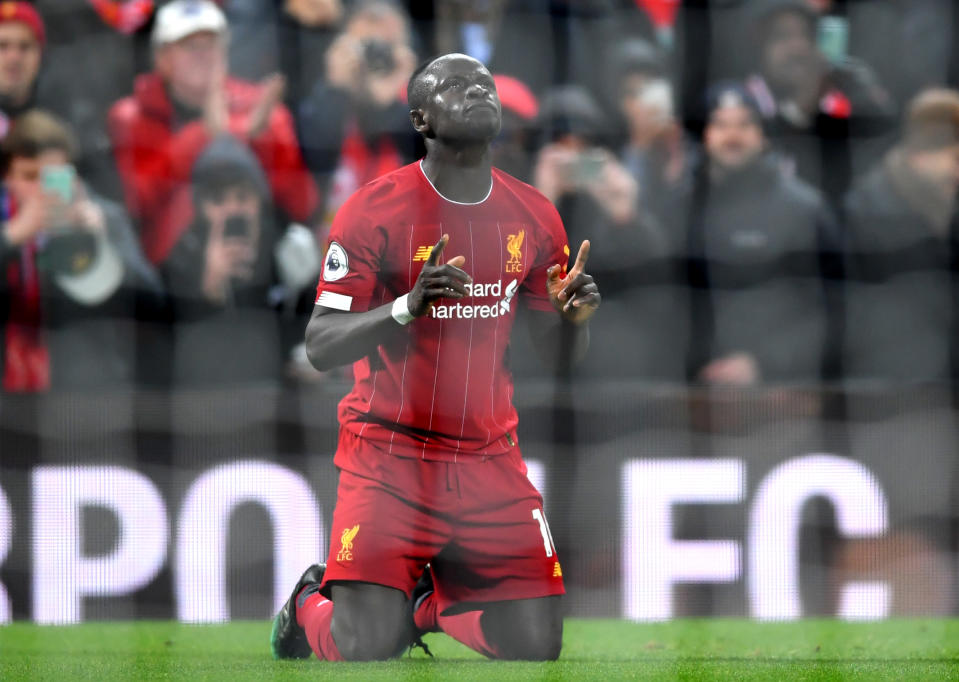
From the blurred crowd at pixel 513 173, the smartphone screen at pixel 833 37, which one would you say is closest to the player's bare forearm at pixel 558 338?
the blurred crowd at pixel 513 173

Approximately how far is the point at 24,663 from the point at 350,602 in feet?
2.69

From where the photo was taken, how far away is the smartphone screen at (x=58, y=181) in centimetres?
460

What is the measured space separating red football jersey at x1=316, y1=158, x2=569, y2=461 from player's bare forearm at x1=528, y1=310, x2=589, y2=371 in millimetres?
36

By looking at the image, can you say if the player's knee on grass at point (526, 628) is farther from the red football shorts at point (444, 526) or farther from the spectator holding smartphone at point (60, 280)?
the spectator holding smartphone at point (60, 280)

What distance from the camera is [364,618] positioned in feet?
10.5

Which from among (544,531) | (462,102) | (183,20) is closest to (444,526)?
(544,531)

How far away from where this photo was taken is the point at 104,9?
5.06m

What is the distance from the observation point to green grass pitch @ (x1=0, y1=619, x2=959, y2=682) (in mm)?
3129

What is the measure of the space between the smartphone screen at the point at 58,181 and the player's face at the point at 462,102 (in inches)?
74.9

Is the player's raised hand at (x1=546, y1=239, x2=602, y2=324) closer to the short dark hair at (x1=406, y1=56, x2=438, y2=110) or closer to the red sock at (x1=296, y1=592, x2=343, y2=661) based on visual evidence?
the short dark hair at (x1=406, y1=56, x2=438, y2=110)

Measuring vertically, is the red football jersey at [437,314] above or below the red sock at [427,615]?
above

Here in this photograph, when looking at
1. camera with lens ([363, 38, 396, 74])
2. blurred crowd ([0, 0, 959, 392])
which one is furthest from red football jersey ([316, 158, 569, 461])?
camera with lens ([363, 38, 396, 74])

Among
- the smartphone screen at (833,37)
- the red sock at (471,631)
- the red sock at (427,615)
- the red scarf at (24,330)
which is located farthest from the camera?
the smartphone screen at (833,37)

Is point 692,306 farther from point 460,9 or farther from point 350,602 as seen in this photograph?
point 350,602
